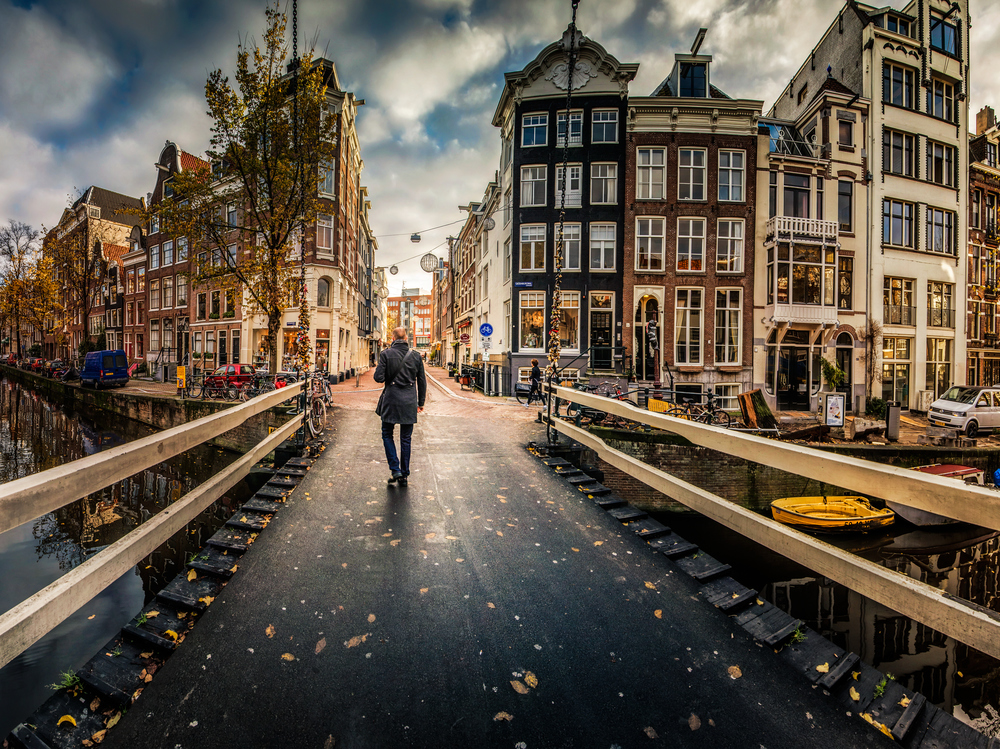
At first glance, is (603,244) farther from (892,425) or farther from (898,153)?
(898,153)

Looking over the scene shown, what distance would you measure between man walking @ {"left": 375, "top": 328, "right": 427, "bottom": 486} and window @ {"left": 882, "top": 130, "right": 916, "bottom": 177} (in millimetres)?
28559

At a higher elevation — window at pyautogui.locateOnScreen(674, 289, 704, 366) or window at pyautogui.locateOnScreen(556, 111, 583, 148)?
window at pyautogui.locateOnScreen(556, 111, 583, 148)

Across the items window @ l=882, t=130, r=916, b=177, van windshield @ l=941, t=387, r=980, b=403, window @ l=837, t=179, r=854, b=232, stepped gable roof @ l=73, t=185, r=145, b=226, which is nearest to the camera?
van windshield @ l=941, t=387, r=980, b=403

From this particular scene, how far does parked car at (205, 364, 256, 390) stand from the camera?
18.9m

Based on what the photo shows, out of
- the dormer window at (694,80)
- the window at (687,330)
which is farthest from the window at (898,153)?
the window at (687,330)

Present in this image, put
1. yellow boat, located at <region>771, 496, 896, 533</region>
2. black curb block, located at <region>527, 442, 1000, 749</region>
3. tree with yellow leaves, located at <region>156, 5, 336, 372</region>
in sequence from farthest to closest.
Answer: tree with yellow leaves, located at <region>156, 5, 336, 372</region> → yellow boat, located at <region>771, 496, 896, 533</region> → black curb block, located at <region>527, 442, 1000, 749</region>

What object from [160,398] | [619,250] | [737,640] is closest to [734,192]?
[619,250]

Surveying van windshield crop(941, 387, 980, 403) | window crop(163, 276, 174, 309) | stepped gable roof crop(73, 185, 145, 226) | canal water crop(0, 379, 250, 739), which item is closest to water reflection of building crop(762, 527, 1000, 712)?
van windshield crop(941, 387, 980, 403)

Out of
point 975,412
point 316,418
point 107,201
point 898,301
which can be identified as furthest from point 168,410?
point 107,201

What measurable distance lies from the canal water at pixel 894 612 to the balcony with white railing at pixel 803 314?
1155 centimetres

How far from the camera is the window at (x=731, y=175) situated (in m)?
21.0

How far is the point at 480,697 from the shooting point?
2.13 m

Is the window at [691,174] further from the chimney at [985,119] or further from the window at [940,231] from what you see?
the chimney at [985,119]

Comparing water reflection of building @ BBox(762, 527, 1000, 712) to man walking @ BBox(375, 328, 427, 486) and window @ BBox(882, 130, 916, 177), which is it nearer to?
man walking @ BBox(375, 328, 427, 486)
